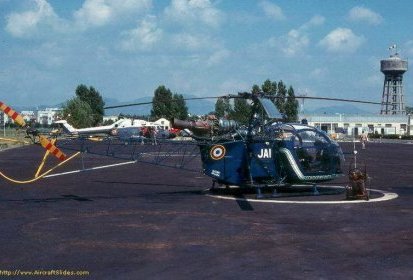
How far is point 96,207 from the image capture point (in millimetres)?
17141

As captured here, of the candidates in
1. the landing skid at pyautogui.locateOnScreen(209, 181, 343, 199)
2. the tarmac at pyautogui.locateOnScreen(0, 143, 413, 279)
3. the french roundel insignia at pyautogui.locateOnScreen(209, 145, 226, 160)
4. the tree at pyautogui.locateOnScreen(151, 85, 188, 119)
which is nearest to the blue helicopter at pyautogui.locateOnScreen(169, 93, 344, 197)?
the french roundel insignia at pyautogui.locateOnScreen(209, 145, 226, 160)

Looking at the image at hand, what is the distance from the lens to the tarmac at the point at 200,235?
9.58 metres

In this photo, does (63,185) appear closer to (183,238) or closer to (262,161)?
(262,161)

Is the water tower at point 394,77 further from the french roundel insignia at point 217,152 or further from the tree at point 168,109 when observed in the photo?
Result: the french roundel insignia at point 217,152

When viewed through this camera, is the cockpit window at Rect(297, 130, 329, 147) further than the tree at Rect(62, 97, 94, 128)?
No

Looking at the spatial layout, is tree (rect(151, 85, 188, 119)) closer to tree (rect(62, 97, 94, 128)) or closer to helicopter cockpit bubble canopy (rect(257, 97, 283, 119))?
tree (rect(62, 97, 94, 128))

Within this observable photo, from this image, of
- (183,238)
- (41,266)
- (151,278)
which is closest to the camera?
(151,278)

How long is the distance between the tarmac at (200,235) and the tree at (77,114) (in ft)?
345

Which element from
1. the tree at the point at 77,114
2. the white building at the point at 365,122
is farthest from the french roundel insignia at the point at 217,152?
the white building at the point at 365,122

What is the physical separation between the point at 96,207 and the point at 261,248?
24.2 ft

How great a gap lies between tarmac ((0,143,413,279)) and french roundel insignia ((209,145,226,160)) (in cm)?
140

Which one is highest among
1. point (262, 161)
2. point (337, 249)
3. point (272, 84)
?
point (272, 84)

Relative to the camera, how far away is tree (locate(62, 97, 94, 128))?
12425cm

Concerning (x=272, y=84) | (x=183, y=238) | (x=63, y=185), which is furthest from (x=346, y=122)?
(x=183, y=238)
